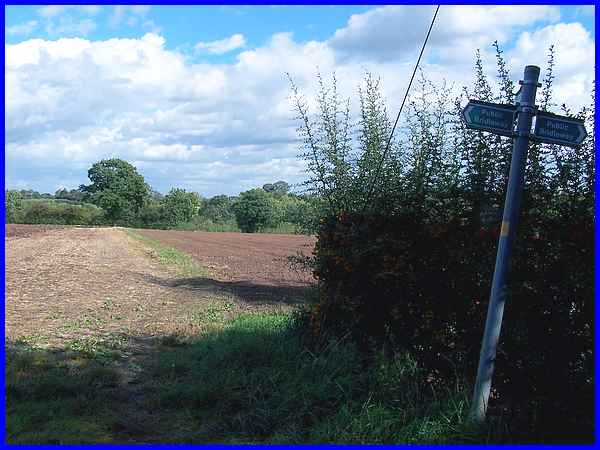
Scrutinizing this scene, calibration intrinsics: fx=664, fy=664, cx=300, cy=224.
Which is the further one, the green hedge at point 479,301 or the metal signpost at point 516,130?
the green hedge at point 479,301

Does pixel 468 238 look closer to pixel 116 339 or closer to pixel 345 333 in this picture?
pixel 345 333

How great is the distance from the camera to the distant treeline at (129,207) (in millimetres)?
65344

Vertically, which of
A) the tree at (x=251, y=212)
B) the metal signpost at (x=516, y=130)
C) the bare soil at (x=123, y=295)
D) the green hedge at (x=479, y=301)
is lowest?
the bare soil at (x=123, y=295)

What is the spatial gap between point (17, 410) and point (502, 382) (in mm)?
4082

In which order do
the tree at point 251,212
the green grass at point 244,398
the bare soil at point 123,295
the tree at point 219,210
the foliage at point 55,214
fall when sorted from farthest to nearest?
1. the tree at point 219,210
2. the foliage at point 55,214
3. the tree at point 251,212
4. the bare soil at point 123,295
5. the green grass at point 244,398

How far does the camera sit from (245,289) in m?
15.4

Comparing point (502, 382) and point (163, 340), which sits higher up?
point (502, 382)

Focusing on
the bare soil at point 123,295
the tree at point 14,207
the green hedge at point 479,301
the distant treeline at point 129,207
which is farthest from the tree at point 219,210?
the green hedge at point 479,301

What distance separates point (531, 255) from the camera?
210 inches

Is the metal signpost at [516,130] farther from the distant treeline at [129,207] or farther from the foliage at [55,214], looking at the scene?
the foliage at [55,214]

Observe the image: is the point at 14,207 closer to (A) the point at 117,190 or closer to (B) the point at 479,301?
(A) the point at 117,190

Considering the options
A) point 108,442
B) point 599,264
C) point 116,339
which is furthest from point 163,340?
point 599,264

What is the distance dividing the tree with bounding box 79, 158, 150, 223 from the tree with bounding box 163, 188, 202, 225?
11.2 feet

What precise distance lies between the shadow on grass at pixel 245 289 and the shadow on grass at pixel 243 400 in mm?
5875
